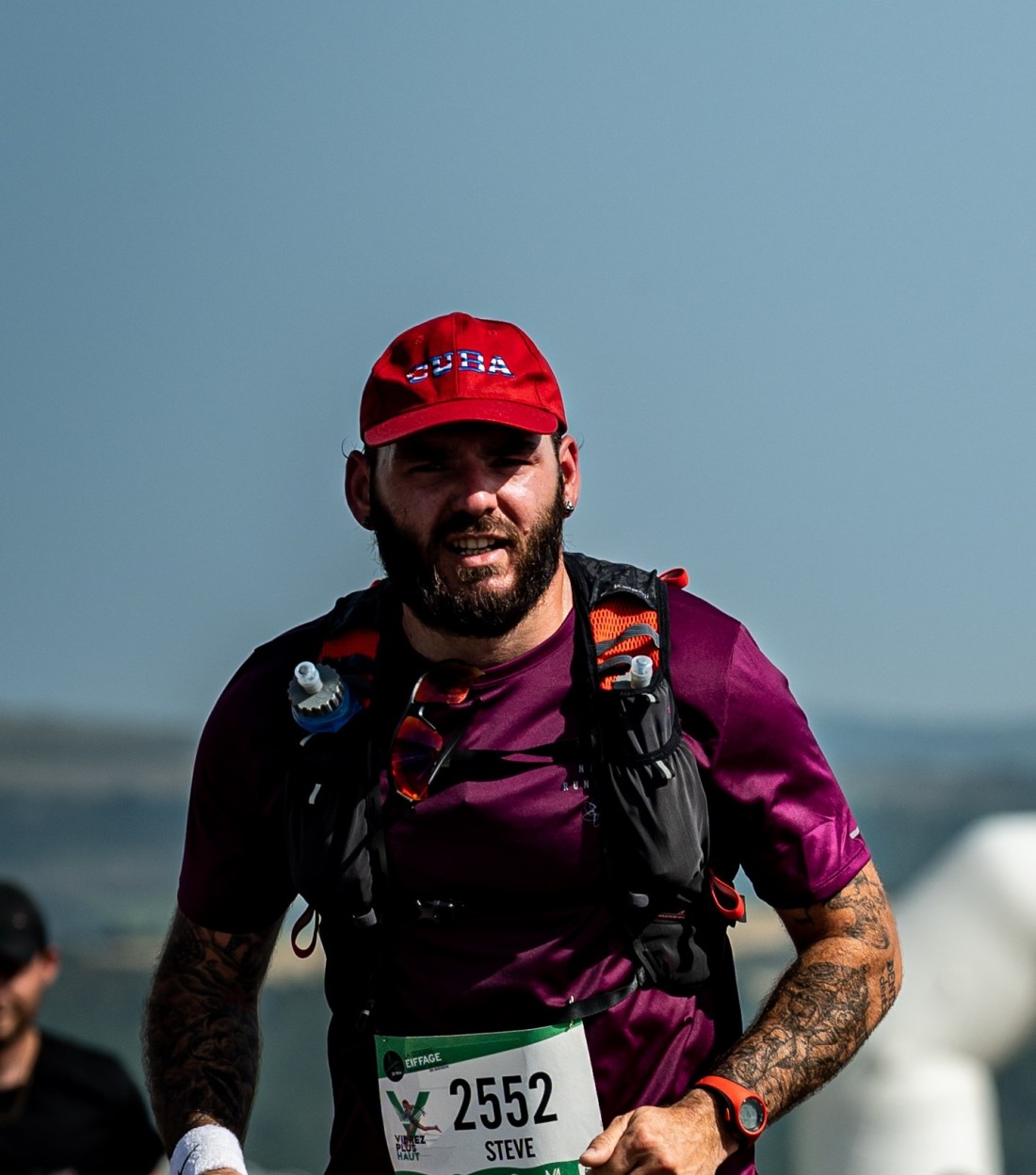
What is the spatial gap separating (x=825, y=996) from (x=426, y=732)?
692mm

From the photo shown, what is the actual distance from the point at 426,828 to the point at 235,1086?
0.60m

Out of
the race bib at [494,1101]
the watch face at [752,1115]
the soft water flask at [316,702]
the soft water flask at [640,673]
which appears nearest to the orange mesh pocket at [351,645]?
the soft water flask at [316,702]

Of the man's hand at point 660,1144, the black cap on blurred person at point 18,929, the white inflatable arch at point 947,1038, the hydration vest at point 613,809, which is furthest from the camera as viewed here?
the white inflatable arch at point 947,1038

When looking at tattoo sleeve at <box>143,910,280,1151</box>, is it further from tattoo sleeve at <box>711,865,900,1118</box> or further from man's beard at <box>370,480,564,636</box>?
tattoo sleeve at <box>711,865,900,1118</box>

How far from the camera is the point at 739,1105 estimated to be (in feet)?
8.68

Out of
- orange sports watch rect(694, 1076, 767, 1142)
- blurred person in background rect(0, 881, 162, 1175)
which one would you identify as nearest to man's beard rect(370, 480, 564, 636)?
orange sports watch rect(694, 1076, 767, 1142)

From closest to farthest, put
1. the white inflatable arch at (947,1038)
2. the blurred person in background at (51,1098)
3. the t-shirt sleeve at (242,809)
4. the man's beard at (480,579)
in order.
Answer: the man's beard at (480,579), the t-shirt sleeve at (242,809), the blurred person in background at (51,1098), the white inflatable arch at (947,1038)

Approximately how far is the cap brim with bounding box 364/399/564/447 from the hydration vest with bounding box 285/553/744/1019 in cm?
28

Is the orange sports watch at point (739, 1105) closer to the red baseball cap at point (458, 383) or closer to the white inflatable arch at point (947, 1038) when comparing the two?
the red baseball cap at point (458, 383)

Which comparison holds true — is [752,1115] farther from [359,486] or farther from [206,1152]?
[359,486]

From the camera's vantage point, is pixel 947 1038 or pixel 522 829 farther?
pixel 947 1038

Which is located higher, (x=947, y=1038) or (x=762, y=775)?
(x=762, y=775)

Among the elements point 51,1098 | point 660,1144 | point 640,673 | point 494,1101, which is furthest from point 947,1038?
point 660,1144

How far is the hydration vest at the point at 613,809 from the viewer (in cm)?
274
